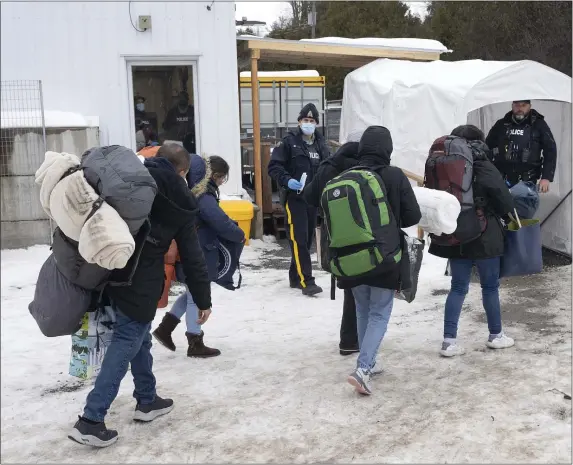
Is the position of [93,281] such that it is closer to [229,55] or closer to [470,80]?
[229,55]

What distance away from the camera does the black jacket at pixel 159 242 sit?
3602 millimetres

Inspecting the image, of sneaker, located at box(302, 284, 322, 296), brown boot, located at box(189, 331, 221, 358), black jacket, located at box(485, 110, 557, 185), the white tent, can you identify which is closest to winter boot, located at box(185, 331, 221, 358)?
brown boot, located at box(189, 331, 221, 358)

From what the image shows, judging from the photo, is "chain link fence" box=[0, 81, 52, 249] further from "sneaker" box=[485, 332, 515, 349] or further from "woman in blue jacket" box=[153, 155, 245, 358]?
"sneaker" box=[485, 332, 515, 349]

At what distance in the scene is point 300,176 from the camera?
6.92 metres

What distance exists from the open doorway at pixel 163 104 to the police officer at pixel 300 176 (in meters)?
3.30

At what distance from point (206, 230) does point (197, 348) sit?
912 mm

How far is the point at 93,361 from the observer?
148 inches

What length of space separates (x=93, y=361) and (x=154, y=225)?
83cm

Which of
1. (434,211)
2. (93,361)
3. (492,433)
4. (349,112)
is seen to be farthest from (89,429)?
(349,112)

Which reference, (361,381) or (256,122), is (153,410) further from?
(256,122)

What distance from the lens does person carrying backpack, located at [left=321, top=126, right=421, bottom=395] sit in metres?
4.09

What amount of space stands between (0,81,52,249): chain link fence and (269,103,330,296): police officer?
363cm

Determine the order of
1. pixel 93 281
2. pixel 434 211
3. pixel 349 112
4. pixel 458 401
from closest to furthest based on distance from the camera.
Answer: pixel 93 281
pixel 458 401
pixel 434 211
pixel 349 112

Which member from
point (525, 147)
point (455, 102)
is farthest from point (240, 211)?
point (525, 147)
